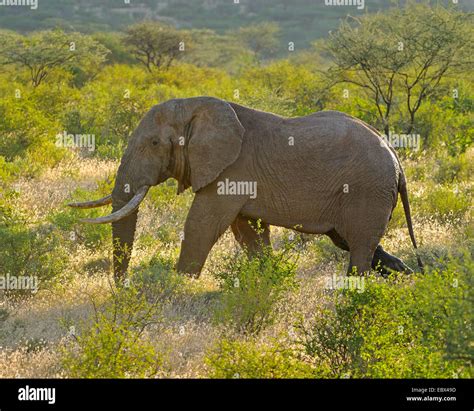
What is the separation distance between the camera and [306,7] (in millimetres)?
78688

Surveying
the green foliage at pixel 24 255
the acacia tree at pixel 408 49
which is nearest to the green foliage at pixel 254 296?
the green foliage at pixel 24 255

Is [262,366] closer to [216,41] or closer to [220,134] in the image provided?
[220,134]

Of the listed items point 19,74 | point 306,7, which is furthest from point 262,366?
point 306,7

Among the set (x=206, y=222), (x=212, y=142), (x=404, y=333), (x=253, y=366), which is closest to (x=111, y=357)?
(x=253, y=366)

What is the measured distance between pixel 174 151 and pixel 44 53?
2071cm

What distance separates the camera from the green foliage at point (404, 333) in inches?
233

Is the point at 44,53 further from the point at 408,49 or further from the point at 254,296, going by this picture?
the point at 254,296

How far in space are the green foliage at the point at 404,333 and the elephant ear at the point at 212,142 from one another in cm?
214

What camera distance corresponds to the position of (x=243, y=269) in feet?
27.1

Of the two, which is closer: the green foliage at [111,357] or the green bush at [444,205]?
the green foliage at [111,357]

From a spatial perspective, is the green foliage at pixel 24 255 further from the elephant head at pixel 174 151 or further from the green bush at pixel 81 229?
the green bush at pixel 81 229

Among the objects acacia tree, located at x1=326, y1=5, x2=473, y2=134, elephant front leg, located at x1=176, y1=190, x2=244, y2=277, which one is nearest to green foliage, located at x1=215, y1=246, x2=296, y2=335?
elephant front leg, located at x1=176, y1=190, x2=244, y2=277

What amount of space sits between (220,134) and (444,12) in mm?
12105

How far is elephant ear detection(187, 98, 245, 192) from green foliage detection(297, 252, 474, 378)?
2137mm
